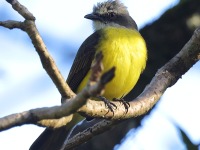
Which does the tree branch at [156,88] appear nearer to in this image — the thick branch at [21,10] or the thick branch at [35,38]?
the thick branch at [35,38]

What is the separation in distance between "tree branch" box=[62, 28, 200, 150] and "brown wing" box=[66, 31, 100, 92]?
73 cm

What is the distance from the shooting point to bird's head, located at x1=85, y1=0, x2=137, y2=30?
7051 mm

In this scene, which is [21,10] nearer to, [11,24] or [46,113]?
[11,24]

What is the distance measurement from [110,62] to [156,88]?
0.56 m

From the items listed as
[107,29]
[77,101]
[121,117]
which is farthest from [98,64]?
[107,29]

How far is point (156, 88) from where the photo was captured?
5.51 meters

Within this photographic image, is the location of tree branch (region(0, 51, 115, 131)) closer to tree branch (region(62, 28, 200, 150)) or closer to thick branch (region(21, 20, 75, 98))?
Result: thick branch (region(21, 20, 75, 98))

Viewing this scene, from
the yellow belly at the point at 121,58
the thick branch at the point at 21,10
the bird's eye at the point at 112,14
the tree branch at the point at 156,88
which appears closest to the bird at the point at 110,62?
the yellow belly at the point at 121,58

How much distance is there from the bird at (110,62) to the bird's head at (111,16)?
0.94 ft

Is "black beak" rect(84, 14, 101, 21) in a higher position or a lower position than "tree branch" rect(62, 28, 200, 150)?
higher

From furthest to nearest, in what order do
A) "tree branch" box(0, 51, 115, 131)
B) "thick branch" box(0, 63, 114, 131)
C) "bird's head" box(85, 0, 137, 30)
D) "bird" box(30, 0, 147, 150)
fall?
"bird's head" box(85, 0, 137, 30), "bird" box(30, 0, 147, 150), "thick branch" box(0, 63, 114, 131), "tree branch" box(0, 51, 115, 131)

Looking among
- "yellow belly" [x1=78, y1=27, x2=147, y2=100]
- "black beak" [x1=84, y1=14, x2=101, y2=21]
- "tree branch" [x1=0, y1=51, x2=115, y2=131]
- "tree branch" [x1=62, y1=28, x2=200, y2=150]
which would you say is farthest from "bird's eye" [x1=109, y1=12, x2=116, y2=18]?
"tree branch" [x1=0, y1=51, x2=115, y2=131]

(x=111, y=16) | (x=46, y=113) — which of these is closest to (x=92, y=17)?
(x=111, y=16)

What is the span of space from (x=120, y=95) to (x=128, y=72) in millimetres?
341
